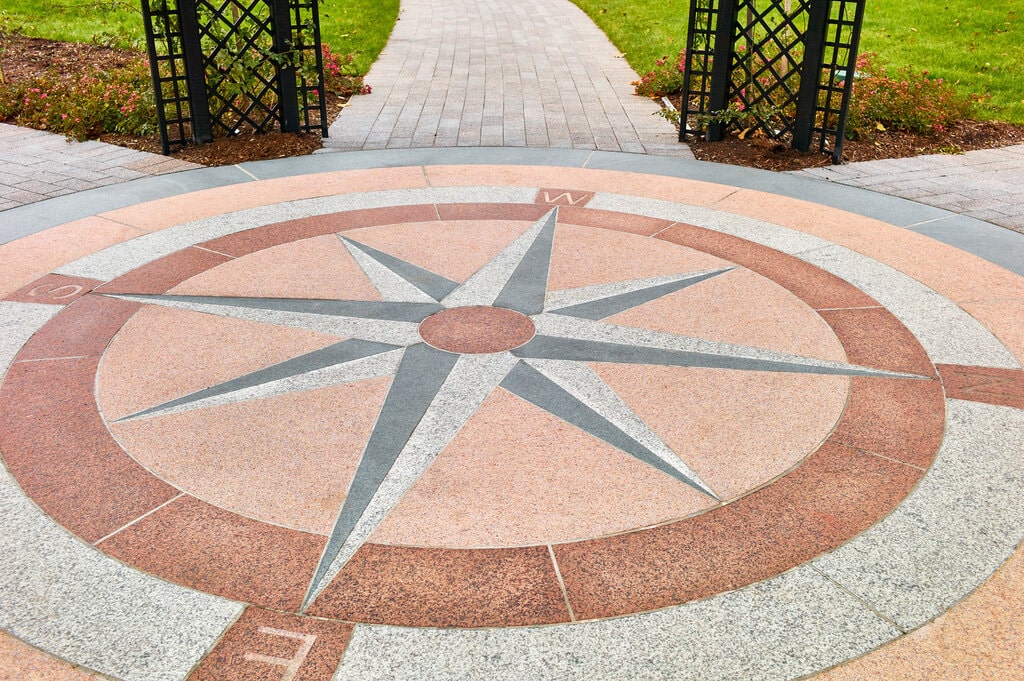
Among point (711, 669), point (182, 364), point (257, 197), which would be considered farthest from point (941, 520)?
point (257, 197)

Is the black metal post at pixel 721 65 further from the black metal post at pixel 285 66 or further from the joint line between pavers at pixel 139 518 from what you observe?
the joint line between pavers at pixel 139 518

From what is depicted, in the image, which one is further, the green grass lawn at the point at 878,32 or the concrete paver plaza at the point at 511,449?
the green grass lawn at the point at 878,32

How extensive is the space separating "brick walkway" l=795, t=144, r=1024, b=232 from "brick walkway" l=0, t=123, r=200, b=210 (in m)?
6.72

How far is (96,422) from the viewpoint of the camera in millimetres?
4176

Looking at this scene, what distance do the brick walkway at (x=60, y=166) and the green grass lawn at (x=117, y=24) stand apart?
5467 mm

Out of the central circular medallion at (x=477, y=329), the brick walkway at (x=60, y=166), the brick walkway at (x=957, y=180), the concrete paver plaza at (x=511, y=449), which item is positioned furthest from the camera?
the brick walkway at (x=60, y=166)

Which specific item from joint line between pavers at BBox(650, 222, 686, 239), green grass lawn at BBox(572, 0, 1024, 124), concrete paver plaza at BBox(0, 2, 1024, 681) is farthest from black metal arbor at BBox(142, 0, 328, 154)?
green grass lawn at BBox(572, 0, 1024, 124)

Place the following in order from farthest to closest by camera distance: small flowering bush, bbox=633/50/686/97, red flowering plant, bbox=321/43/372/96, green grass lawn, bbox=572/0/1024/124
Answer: green grass lawn, bbox=572/0/1024/124 < red flowering plant, bbox=321/43/372/96 < small flowering bush, bbox=633/50/686/97

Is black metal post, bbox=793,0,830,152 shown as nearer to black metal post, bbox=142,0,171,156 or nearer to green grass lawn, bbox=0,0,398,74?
black metal post, bbox=142,0,171,156

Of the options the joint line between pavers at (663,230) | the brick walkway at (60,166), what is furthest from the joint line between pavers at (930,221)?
the brick walkway at (60,166)

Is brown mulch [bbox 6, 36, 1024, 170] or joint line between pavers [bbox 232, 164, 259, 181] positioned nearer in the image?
joint line between pavers [bbox 232, 164, 259, 181]

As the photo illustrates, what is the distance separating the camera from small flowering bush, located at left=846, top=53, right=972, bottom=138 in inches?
389

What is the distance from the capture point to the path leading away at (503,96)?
9859mm

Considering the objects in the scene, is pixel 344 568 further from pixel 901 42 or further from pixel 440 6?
pixel 440 6
